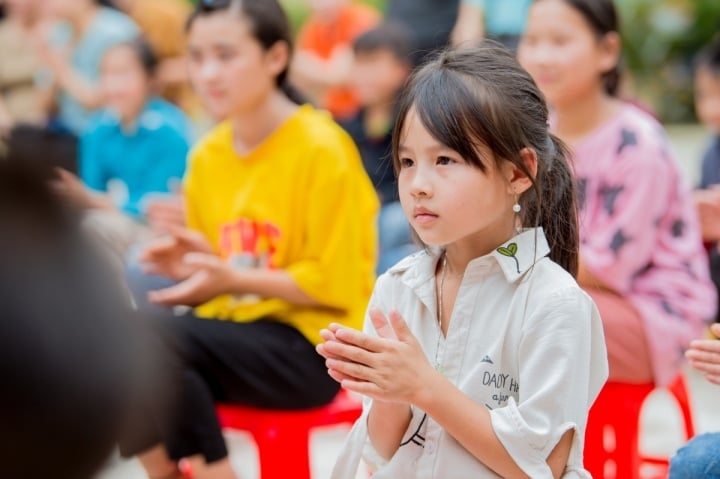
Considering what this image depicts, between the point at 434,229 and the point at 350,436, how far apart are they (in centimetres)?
39

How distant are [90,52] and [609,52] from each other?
2.92 m

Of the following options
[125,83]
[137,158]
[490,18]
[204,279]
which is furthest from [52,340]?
Answer: [490,18]

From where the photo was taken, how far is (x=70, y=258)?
28.7 inches

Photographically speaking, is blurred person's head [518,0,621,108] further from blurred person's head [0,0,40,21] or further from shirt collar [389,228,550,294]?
blurred person's head [0,0,40,21]

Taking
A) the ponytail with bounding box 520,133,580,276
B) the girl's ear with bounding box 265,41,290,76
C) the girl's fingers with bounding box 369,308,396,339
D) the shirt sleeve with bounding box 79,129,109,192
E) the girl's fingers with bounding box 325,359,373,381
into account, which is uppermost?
the ponytail with bounding box 520,133,580,276

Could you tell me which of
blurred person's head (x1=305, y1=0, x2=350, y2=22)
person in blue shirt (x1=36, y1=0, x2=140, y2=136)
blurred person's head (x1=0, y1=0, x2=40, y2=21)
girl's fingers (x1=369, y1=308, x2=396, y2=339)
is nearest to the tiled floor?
girl's fingers (x1=369, y1=308, x2=396, y2=339)

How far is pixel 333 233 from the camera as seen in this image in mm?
2514

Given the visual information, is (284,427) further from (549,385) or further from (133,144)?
(133,144)

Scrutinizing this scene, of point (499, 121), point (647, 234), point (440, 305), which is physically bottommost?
point (647, 234)

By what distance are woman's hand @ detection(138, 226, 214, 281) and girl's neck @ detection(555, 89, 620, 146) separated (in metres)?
0.92

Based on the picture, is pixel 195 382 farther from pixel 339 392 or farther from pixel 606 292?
pixel 606 292

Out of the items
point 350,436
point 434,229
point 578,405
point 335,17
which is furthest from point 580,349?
point 335,17

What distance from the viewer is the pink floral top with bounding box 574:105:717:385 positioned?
7.98 ft

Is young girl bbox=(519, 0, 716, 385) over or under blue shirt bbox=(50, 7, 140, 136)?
over
